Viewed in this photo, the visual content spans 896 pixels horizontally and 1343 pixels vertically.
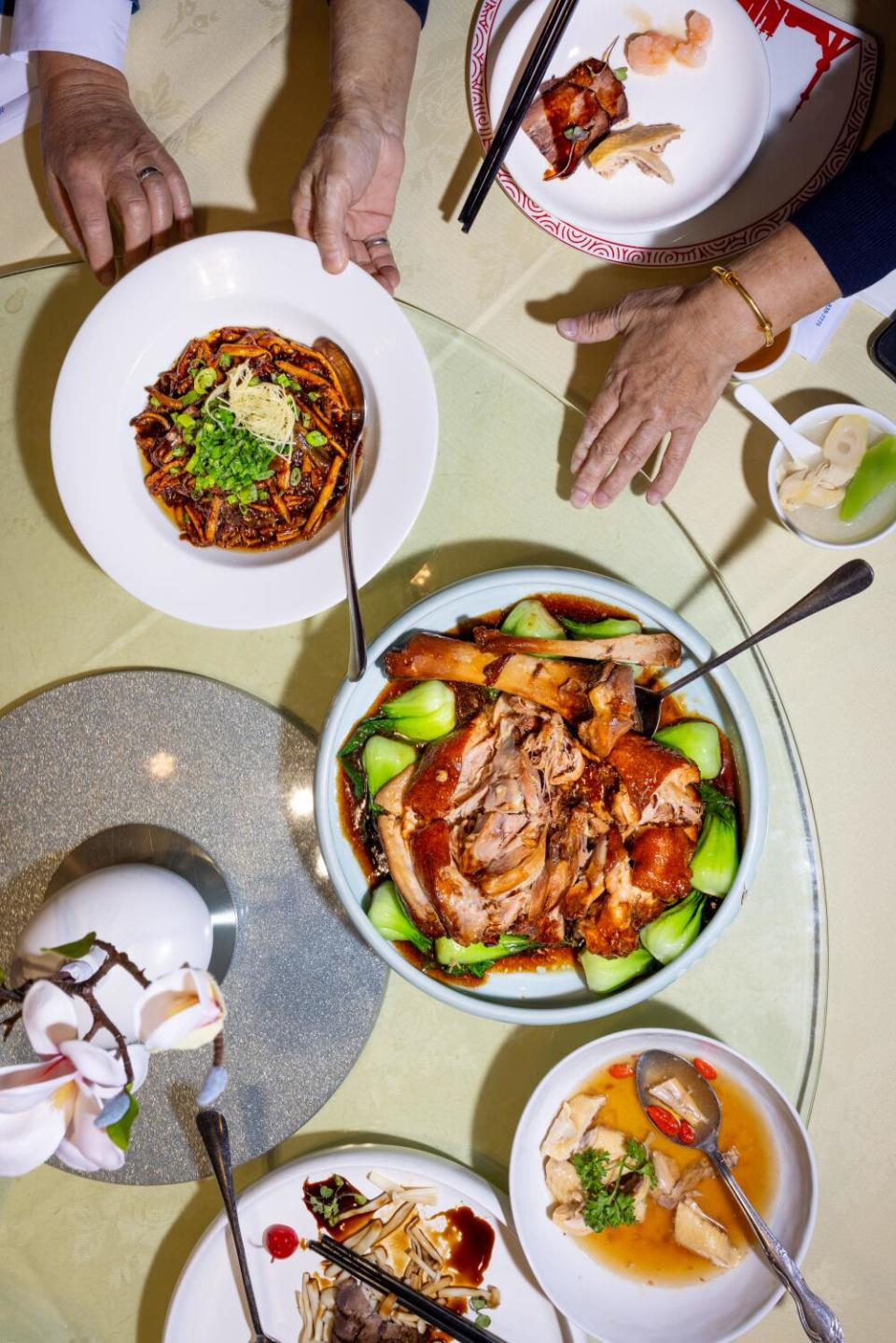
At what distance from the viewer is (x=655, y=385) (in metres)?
1.68

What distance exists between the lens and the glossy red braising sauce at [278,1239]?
A: 64.2 inches

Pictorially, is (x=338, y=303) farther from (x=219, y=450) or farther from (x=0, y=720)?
(x=0, y=720)

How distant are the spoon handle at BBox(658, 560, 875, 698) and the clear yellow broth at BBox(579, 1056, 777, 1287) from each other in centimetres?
70

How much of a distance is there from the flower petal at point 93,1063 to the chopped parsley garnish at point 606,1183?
886mm

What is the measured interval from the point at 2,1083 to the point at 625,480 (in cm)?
132

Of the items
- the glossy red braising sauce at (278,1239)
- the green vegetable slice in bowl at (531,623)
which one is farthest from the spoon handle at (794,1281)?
the green vegetable slice in bowl at (531,623)

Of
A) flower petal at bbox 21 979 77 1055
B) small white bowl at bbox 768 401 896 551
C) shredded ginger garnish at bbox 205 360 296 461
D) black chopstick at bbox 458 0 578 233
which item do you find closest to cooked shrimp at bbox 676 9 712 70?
black chopstick at bbox 458 0 578 233

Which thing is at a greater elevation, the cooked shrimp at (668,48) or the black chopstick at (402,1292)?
the cooked shrimp at (668,48)

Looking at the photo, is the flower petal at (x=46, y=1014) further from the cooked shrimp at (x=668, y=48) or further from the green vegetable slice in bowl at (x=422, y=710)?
the cooked shrimp at (x=668, y=48)

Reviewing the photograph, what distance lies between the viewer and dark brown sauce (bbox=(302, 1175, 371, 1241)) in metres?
1.63

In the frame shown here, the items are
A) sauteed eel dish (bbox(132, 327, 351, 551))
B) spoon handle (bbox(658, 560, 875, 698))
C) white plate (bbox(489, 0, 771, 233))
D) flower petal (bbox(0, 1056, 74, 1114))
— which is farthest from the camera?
white plate (bbox(489, 0, 771, 233))

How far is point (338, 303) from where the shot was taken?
1.53m

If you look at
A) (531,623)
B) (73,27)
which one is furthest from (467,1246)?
(73,27)

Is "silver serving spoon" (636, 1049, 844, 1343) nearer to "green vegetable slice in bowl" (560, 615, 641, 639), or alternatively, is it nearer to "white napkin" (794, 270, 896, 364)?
"green vegetable slice in bowl" (560, 615, 641, 639)
